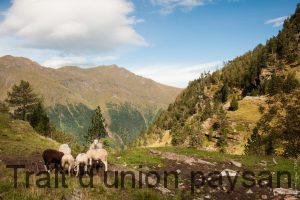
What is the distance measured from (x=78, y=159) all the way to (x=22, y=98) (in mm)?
86999

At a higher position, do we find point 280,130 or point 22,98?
point 22,98

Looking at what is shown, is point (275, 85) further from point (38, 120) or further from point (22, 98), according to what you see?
point (22, 98)

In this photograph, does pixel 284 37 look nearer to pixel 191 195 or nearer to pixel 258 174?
pixel 258 174

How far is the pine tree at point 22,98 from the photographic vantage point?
98319 millimetres

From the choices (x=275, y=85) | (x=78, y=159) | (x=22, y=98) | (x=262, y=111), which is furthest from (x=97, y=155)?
(x=22, y=98)

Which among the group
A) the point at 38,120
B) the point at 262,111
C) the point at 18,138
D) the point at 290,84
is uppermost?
the point at 290,84

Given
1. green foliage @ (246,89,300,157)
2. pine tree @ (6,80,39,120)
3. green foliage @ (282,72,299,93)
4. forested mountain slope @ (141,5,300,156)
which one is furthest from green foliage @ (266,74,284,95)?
pine tree @ (6,80,39,120)

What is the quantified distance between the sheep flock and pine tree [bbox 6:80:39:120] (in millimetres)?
82063

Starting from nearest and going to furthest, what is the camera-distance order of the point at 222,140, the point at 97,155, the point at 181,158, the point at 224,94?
the point at 97,155, the point at 181,158, the point at 222,140, the point at 224,94

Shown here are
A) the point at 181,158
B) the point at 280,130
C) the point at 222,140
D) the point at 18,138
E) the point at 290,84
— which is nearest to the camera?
the point at 181,158

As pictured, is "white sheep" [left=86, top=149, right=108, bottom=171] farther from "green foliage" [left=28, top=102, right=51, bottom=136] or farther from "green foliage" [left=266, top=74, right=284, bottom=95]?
"green foliage" [left=28, top=102, right=51, bottom=136]

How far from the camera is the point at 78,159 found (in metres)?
20.2

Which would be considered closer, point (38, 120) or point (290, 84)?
point (290, 84)

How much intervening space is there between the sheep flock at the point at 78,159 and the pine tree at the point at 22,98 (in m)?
82.1
